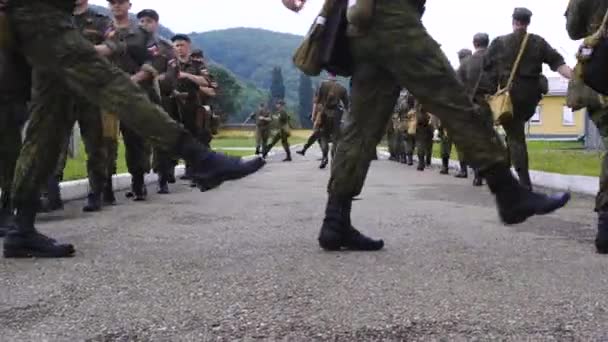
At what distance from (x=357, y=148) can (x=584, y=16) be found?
1.54 metres

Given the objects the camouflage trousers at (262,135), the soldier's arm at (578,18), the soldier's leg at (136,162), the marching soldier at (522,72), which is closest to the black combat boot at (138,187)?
the soldier's leg at (136,162)

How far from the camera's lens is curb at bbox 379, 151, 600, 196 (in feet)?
33.1

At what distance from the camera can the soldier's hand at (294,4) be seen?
479cm

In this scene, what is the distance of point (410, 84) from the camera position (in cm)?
456

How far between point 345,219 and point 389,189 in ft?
19.3

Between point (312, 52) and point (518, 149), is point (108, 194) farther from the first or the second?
point (312, 52)

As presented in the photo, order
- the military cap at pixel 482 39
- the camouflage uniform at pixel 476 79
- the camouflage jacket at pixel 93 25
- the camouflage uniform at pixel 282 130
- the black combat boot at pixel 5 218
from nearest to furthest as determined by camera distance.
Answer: the black combat boot at pixel 5 218, the camouflage jacket at pixel 93 25, the camouflage uniform at pixel 476 79, the military cap at pixel 482 39, the camouflage uniform at pixel 282 130

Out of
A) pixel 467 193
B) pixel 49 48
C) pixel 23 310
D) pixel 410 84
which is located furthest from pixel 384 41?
pixel 467 193

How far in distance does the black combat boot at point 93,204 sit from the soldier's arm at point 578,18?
437cm

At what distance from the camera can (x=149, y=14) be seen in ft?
31.1

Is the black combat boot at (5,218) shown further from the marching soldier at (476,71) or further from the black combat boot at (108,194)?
the marching soldier at (476,71)

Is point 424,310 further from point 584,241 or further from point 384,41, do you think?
point 584,241

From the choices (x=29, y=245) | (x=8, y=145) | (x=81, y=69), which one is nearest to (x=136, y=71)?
(x=8, y=145)

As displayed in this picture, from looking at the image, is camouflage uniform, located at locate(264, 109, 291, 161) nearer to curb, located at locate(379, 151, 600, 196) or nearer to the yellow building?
curb, located at locate(379, 151, 600, 196)
